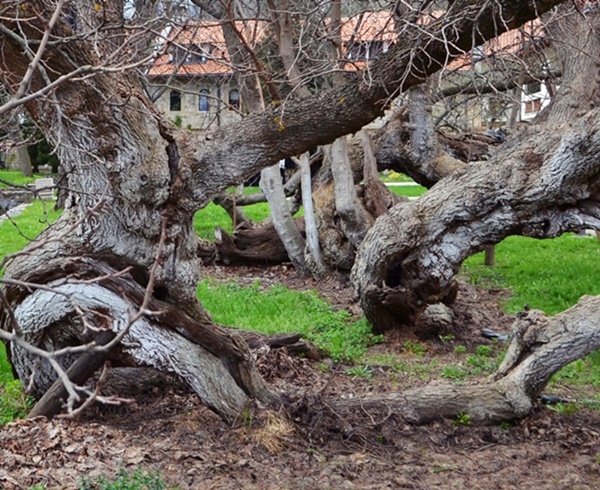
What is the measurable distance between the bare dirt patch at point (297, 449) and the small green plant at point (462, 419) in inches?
1.2

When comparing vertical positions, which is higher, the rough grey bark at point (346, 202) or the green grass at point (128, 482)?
the rough grey bark at point (346, 202)

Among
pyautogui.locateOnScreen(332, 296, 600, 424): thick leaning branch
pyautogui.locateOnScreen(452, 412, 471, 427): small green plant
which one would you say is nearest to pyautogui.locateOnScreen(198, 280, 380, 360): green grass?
pyautogui.locateOnScreen(332, 296, 600, 424): thick leaning branch

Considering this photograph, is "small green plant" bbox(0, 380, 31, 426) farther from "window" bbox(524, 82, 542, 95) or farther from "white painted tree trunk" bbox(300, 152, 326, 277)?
"white painted tree trunk" bbox(300, 152, 326, 277)

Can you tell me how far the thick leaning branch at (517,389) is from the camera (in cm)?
609

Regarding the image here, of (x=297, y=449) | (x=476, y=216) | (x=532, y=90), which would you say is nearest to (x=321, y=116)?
(x=297, y=449)

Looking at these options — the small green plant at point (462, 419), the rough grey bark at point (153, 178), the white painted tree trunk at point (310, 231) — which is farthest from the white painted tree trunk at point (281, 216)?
the small green plant at point (462, 419)

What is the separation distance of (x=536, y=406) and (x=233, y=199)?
8.85 m

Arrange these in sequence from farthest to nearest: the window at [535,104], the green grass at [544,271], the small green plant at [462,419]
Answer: the green grass at [544,271] → the window at [535,104] → the small green plant at [462,419]

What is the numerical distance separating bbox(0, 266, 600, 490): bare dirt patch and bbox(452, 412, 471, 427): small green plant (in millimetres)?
31

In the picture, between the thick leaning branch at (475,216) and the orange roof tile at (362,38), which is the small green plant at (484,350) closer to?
the thick leaning branch at (475,216)

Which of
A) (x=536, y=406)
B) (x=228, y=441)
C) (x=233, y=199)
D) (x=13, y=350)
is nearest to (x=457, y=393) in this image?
(x=536, y=406)

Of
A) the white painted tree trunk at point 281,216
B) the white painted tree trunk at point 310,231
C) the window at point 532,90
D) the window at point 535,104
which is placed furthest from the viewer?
the white painted tree trunk at point 281,216

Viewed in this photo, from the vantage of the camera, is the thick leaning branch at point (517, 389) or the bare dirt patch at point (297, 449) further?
the thick leaning branch at point (517, 389)

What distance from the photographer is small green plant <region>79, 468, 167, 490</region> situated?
451 cm
